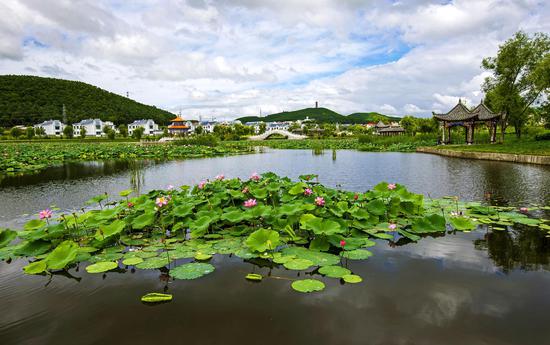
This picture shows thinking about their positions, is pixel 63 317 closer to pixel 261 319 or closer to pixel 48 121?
pixel 261 319

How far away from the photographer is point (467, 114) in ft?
78.9

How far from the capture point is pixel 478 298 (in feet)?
10.2

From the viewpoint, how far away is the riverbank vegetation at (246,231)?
3803 millimetres

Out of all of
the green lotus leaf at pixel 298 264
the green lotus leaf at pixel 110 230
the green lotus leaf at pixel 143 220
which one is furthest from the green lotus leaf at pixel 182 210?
the green lotus leaf at pixel 298 264

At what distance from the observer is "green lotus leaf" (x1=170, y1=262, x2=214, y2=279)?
3514 millimetres

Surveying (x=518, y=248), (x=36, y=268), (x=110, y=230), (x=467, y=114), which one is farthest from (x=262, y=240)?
(x=467, y=114)

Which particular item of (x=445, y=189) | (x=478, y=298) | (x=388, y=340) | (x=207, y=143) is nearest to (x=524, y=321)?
(x=478, y=298)

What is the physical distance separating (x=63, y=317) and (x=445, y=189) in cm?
914

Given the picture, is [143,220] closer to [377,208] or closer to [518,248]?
[377,208]

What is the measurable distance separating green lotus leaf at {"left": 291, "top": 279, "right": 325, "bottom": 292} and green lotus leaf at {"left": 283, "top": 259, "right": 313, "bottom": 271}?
A: 0.29 meters

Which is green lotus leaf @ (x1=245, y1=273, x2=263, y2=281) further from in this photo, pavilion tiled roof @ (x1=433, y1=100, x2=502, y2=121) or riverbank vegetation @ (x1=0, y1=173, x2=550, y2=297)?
pavilion tiled roof @ (x1=433, y1=100, x2=502, y2=121)

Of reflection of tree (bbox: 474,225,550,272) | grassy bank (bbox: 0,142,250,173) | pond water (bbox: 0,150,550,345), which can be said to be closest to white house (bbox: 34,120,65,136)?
grassy bank (bbox: 0,142,250,173)

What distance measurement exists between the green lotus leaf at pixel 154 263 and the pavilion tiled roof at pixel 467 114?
25.5m

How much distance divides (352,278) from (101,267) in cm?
292
